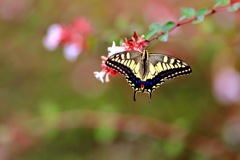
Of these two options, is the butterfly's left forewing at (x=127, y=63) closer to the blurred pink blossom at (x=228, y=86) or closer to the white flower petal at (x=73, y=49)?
the white flower petal at (x=73, y=49)

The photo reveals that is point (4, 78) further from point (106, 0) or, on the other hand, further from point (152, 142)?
point (152, 142)

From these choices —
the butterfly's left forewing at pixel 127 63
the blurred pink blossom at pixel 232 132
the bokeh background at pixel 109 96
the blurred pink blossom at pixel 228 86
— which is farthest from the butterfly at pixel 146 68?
the blurred pink blossom at pixel 232 132

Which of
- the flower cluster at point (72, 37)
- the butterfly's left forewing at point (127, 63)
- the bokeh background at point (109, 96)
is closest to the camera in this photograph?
the butterfly's left forewing at point (127, 63)

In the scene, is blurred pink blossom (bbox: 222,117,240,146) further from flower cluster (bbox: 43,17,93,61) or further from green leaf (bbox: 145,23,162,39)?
green leaf (bbox: 145,23,162,39)

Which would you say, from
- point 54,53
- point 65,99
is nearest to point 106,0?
point 54,53

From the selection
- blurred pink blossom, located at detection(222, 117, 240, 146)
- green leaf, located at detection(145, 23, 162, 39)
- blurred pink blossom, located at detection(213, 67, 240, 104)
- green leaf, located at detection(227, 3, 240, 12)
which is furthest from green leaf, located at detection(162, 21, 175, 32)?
blurred pink blossom, located at detection(222, 117, 240, 146)

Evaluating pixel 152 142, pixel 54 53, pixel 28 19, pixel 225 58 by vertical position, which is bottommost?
pixel 152 142

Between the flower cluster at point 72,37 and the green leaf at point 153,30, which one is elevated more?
the flower cluster at point 72,37

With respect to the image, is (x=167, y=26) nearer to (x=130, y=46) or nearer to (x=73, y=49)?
(x=130, y=46)
